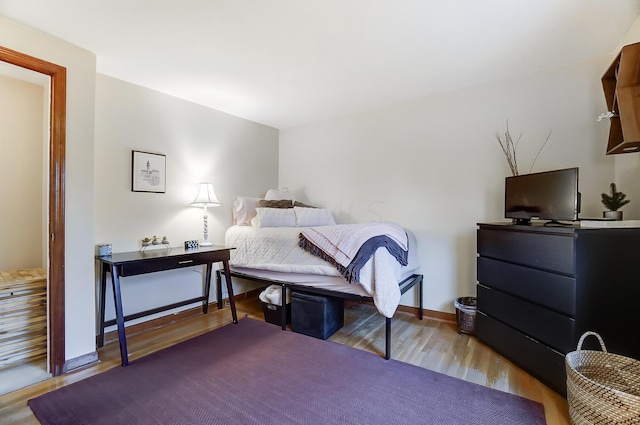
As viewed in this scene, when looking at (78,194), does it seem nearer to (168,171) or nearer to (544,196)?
(168,171)

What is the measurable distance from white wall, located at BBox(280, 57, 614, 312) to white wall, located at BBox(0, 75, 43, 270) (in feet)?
9.54

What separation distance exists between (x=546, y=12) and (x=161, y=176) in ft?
11.2

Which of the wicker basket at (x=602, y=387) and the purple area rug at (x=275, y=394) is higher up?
the wicker basket at (x=602, y=387)

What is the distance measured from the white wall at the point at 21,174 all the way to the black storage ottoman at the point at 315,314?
2266 mm

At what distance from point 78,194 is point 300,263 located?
1848 mm

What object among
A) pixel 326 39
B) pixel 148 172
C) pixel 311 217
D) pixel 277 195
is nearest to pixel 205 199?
pixel 148 172

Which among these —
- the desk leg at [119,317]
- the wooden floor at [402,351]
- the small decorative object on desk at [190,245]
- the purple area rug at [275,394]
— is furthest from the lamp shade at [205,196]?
the purple area rug at [275,394]

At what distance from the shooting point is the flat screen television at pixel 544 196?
1955 mm

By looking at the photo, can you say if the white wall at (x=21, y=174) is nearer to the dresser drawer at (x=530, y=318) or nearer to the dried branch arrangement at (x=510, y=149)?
the dresser drawer at (x=530, y=318)

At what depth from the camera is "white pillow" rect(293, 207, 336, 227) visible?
3508 mm

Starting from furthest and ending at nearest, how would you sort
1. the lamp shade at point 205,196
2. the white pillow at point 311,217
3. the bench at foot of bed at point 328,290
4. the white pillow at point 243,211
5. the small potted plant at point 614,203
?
the white pillow at point 243,211, the white pillow at point 311,217, the lamp shade at point 205,196, the bench at foot of bed at point 328,290, the small potted plant at point 614,203

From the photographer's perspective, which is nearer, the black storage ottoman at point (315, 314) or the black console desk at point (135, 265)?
the black console desk at point (135, 265)

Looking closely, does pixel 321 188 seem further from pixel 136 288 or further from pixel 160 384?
pixel 160 384

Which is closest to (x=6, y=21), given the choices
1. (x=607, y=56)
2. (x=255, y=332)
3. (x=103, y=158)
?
(x=103, y=158)
